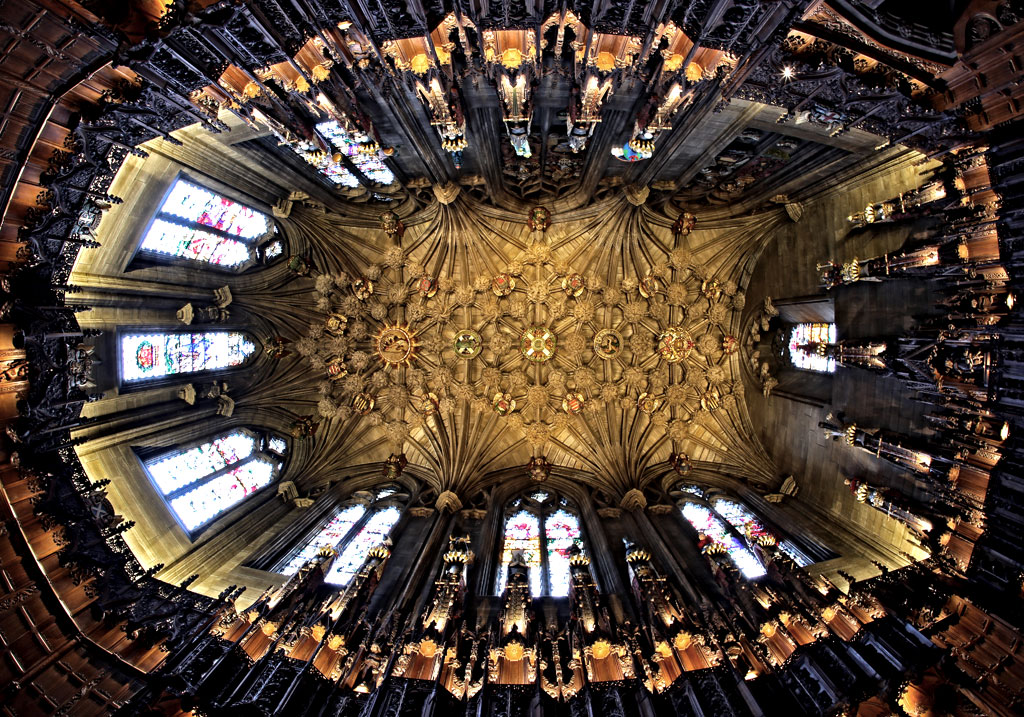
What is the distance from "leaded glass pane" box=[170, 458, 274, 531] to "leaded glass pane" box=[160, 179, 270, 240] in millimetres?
6565

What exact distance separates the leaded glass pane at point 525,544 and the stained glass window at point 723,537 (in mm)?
4417

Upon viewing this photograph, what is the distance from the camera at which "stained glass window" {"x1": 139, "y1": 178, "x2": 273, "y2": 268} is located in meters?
10.7

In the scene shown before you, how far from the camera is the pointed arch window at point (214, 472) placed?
11.4 metres

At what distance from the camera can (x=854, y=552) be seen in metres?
11.5

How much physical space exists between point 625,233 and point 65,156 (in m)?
14.0

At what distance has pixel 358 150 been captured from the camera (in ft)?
33.9

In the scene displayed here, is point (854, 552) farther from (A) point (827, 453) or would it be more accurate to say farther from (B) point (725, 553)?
(B) point (725, 553)

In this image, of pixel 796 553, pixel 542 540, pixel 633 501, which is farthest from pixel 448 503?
pixel 796 553

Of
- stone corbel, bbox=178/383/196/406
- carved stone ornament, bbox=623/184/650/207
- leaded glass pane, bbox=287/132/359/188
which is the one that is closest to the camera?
leaded glass pane, bbox=287/132/359/188

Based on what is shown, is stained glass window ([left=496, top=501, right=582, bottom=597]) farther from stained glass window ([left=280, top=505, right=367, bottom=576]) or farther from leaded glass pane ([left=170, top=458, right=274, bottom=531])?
leaded glass pane ([left=170, top=458, right=274, bottom=531])

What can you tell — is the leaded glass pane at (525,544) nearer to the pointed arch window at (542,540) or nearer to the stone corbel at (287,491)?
the pointed arch window at (542,540)

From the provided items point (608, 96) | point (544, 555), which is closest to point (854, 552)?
point (544, 555)

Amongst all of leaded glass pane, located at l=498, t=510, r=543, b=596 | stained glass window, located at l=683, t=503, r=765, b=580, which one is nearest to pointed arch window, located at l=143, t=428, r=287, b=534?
leaded glass pane, located at l=498, t=510, r=543, b=596

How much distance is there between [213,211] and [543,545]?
12.2 m
